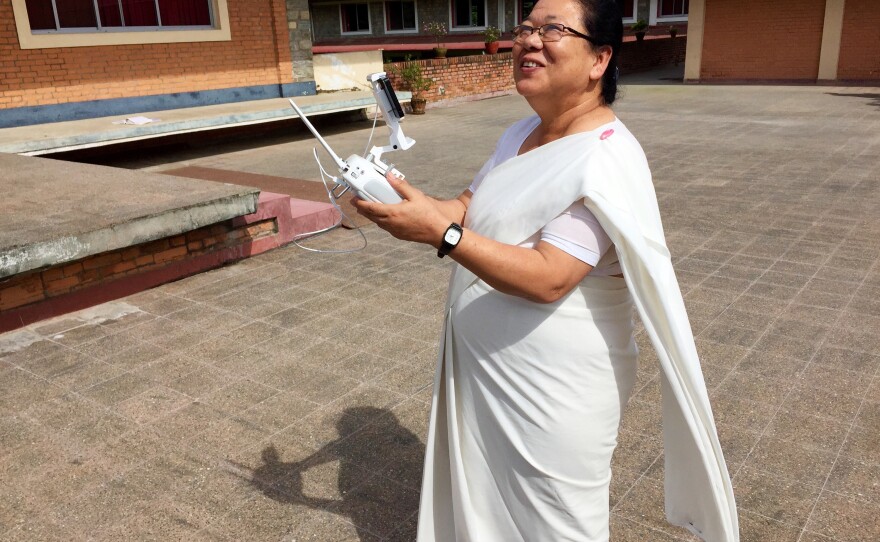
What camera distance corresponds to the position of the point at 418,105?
16172 millimetres

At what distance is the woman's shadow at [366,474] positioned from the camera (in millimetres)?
2895

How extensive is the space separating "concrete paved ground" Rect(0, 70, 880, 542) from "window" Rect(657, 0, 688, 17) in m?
27.5

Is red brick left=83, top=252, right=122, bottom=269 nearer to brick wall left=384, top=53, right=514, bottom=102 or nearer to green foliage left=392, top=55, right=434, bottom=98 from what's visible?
green foliage left=392, top=55, right=434, bottom=98

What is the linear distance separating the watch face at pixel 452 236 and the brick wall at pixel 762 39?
2183cm

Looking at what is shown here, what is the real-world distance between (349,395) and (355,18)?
112 ft

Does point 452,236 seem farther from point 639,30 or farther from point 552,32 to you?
point 639,30

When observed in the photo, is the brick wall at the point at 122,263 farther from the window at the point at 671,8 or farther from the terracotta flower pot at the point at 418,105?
the window at the point at 671,8

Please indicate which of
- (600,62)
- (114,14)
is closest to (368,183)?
(600,62)

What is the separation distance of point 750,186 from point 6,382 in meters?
7.24

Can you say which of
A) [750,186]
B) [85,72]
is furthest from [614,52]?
[85,72]

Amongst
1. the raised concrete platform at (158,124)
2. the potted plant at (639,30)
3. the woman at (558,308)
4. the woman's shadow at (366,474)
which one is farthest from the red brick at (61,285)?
the potted plant at (639,30)

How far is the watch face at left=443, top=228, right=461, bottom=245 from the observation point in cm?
168

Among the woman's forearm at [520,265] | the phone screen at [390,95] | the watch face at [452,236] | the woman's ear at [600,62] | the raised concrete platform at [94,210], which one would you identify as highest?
the woman's ear at [600,62]

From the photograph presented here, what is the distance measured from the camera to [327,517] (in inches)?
114
